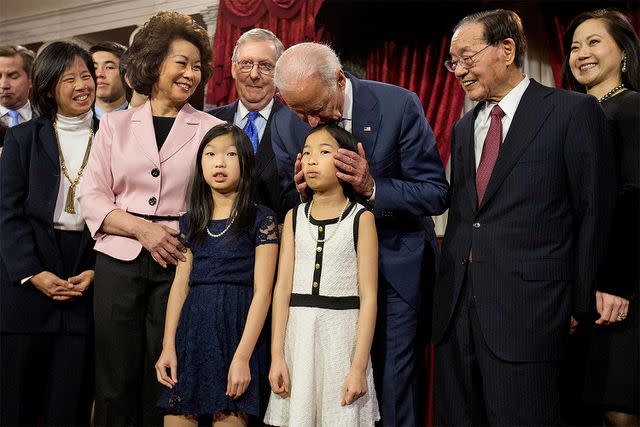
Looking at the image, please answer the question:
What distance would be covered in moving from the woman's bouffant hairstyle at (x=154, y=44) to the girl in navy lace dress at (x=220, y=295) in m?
0.36

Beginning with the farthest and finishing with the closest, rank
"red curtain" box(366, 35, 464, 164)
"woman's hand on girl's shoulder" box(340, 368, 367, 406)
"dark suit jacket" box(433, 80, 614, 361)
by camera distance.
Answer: "red curtain" box(366, 35, 464, 164) < "woman's hand on girl's shoulder" box(340, 368, 367, 406) < "dark suit jacket" box(433, 80, 614, 361)

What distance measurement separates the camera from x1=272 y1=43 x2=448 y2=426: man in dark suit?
2.59 metres

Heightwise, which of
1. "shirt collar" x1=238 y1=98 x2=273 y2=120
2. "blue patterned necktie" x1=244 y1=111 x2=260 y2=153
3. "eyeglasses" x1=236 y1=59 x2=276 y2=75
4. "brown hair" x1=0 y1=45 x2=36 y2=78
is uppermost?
"brown hair" x1=0 y1=45 x2=36 y2=78

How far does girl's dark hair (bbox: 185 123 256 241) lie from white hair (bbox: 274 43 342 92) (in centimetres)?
24

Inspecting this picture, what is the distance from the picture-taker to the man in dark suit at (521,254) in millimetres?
2264

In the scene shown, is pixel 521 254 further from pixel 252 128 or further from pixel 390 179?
pixel 252 128

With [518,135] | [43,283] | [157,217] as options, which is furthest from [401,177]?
[43,283]

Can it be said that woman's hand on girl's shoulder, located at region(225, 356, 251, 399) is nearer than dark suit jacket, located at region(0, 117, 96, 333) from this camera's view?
Yes

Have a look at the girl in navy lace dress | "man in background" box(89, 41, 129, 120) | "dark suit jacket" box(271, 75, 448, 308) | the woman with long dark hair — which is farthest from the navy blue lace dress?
"man in background" box(89, 41, 129, 120)

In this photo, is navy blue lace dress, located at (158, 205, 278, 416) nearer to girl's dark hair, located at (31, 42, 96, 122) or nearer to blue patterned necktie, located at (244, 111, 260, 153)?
blue patterned necktie, located at (244, 111, 260, 153)

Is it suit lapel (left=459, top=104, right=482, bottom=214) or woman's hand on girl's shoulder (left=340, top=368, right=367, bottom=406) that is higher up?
suit lapel (left=459, top=104, right=482, bottom=214)

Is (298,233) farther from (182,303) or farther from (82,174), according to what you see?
(82,174)

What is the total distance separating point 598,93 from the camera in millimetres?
2885

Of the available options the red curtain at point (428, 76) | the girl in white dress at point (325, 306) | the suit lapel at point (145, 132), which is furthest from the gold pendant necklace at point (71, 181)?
the red curtain at point (428, 76)
